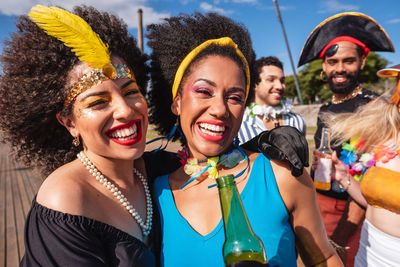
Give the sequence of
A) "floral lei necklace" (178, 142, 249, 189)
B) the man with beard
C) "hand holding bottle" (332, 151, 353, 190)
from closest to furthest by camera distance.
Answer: "floral lei necklace" (178, 142, 249, 189), "hand holding bottle" (332, 151, 353, 190), the man with beard

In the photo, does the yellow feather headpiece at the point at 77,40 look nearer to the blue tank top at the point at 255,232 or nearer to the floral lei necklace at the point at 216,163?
the floral lei necklace at the point at 216,163

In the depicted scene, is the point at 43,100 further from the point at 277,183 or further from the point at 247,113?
the point at 247,113

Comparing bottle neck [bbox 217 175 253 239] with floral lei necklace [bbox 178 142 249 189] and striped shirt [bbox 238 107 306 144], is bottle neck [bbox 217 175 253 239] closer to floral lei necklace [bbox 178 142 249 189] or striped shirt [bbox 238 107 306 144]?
floral lei necklace [bbox 178 142 249 189]

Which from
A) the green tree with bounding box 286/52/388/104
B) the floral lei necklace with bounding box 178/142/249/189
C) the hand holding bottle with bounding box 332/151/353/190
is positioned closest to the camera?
the floral lei necklace with bounding box 178/142/249/189

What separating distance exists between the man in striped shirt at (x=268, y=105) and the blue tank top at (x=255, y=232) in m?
2.26

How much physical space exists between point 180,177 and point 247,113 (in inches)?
94.6

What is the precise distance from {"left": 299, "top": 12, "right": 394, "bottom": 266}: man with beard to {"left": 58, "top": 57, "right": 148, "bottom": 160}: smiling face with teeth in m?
2.33

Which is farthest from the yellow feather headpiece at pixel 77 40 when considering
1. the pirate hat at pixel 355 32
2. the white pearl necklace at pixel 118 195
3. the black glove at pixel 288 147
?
the pirate hat at pixel 355 32

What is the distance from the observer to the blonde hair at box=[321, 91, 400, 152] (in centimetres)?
235

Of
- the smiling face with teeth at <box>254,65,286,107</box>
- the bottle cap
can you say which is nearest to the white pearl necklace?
the bottle cap

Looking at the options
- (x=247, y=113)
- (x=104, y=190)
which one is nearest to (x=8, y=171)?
(x=247, y=113)

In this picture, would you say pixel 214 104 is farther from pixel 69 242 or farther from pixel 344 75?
pixel 344 75

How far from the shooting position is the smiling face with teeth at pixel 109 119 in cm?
151

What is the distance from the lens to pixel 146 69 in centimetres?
226
